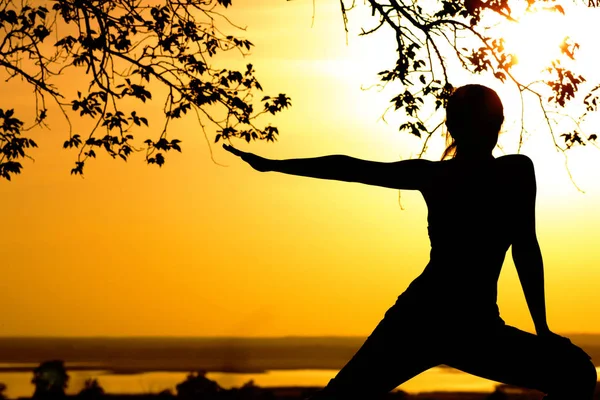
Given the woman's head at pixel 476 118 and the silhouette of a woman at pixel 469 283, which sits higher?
the woman's head at pixel 476 118

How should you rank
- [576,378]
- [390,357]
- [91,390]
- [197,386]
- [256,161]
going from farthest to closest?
[91,390]
[197,386]
[256,161]
[390,357]
[576,378]

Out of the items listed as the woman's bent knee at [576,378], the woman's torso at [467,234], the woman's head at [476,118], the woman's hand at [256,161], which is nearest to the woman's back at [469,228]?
the woman's torso at [467,234]

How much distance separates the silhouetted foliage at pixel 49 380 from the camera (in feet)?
56.0

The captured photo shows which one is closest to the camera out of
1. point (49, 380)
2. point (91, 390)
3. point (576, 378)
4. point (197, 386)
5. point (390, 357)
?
point (576, 378)

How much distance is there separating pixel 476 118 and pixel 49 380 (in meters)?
14.9

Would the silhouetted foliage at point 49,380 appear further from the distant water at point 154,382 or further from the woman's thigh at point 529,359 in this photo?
the woman's thigh at point 529,359

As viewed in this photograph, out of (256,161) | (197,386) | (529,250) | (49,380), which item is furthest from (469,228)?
(49,380)

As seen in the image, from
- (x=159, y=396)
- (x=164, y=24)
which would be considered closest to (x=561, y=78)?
(x=164, y=24)

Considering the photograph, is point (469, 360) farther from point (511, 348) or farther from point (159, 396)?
point (159, 396)

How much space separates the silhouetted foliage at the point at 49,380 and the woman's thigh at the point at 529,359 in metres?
12.8

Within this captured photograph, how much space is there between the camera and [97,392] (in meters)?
19.3

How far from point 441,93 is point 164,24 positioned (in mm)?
3981

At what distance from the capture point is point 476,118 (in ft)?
15.9

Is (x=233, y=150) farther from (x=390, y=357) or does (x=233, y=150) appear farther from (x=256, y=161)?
(x=390, y=357)
